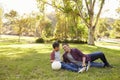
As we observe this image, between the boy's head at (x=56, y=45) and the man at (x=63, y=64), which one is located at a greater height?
the boy's head at (x=56, y=45)

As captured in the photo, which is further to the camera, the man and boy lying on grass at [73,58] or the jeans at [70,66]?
the man and boy lying on grass at [73,58]

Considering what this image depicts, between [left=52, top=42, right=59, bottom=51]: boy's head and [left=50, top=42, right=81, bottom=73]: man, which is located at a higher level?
[left=52, top=42, right=59, bottom=51]: boy's head

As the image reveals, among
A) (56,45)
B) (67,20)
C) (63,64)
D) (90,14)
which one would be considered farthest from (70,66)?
(67,20)

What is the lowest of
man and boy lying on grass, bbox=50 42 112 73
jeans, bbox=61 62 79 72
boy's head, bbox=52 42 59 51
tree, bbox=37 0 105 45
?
jeans, bbox=61 62 79 72

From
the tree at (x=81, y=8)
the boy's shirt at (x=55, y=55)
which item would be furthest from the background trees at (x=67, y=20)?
the boy's shirt at (x=55, y=55)

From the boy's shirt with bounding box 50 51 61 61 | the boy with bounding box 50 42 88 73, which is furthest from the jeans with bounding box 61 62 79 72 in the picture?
the boy's shirt with bounding box 50 51 61 61

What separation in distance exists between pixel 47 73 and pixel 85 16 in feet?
86.2

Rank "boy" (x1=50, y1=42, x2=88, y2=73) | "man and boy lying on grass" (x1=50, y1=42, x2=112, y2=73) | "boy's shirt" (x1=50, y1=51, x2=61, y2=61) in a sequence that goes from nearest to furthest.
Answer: "boy" (x1=50, y1=42, x2=88, y2=73) → "man and boy lying on grass" (x1=50, y1=42, x2=112, y2=73) → "boy's shirt" (x1=50, y1=51, x2=61, y2=61)

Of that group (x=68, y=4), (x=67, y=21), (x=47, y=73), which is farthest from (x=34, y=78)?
(x=67, y=21)

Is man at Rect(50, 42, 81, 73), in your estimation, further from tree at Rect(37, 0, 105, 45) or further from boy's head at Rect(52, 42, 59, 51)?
tree at Rect(37, 0, 105, 45)

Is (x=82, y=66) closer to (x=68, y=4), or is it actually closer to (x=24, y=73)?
(x=24, y=73)

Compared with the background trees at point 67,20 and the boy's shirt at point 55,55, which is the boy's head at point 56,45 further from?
the background trees at point 67,20

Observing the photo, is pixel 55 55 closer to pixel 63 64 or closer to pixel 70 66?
pixel 63 64

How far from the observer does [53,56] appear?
11.3 metres
